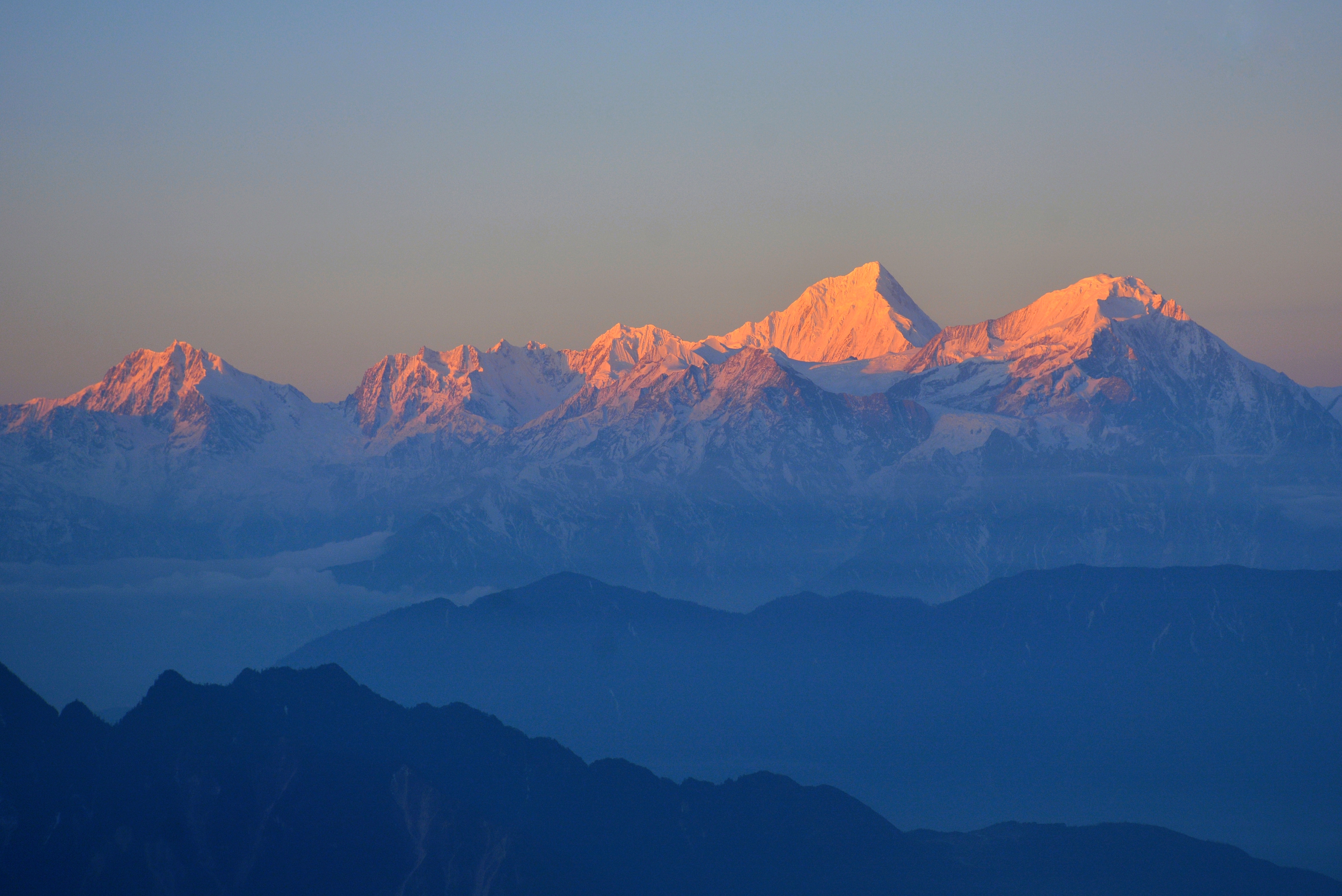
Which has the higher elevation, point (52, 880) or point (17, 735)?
point (17, 735)

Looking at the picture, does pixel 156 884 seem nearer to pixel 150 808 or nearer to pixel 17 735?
pixel 150 808

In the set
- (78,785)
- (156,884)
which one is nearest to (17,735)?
(78,785)

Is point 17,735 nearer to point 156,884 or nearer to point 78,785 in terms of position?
point 78,785

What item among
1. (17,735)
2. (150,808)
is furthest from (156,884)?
(17,735)

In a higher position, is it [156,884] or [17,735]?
[17,735]
